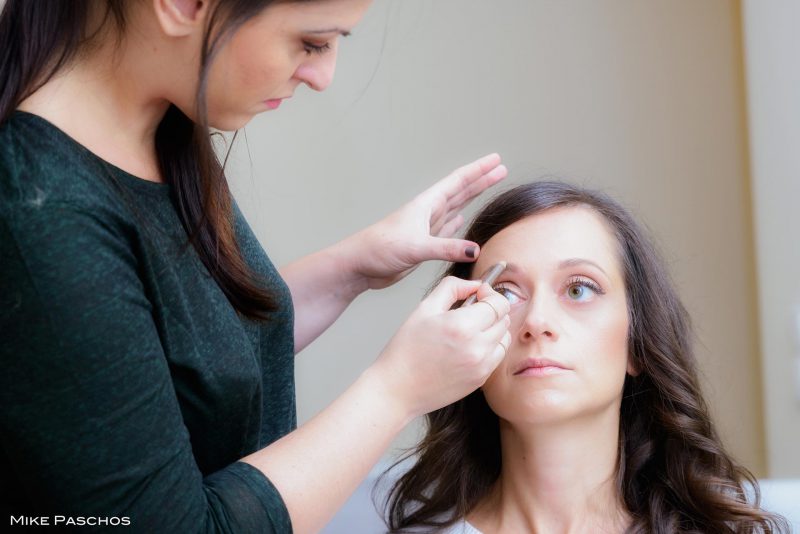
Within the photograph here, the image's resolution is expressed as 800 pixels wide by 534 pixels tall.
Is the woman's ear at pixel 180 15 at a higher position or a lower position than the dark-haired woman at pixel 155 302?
higher

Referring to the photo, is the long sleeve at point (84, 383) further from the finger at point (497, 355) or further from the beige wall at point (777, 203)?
the beige wall at point (777, 203)

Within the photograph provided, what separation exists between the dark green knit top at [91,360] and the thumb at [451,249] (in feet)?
1.65

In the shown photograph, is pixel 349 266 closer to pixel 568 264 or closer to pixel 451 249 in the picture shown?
pixel 451 249

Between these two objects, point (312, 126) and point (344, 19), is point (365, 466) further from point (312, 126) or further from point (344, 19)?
point (312, 126)

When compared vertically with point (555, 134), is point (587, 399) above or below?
below

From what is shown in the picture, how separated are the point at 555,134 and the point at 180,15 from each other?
1744mm

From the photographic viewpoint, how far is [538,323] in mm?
1418

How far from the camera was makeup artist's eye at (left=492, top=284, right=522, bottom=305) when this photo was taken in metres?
1.49

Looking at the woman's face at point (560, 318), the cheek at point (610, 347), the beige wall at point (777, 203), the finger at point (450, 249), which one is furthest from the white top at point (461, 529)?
the beige wall at point (777, 203)

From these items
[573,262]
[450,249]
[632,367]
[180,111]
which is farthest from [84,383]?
[632,367]

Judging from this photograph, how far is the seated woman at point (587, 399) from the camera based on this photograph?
1436 millimetres

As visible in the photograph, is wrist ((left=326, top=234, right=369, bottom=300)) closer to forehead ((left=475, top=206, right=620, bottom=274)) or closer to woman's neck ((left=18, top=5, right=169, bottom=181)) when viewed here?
forehead ((left=475, top=206, right=620, bottom=274))

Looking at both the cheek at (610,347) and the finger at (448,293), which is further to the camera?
the cheek at (610,347)

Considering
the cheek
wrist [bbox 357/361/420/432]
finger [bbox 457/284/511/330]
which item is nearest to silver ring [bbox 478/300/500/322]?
finger [bbox 457/284/511/330]
